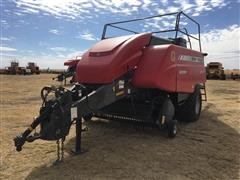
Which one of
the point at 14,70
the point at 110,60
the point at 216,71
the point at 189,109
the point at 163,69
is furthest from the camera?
the point at 14,70

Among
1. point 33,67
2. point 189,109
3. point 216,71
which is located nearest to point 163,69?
point 189,109

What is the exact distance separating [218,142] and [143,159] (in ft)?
5.95

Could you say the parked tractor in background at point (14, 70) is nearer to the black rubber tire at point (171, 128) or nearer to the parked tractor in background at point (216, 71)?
the parked tractor in background at point (216, 71)

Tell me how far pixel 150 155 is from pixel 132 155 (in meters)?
0.29

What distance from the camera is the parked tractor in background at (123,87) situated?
419 centimetres

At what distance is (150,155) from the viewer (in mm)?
4895

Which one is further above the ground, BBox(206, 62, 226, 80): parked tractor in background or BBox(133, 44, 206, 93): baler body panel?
BBox(206, 62, 226, 80): parked tractor in background

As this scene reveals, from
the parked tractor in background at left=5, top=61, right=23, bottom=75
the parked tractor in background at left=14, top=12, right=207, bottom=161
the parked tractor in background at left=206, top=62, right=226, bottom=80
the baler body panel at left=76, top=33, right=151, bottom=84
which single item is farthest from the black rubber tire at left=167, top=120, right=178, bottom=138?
the parked tractor in background at left=5, top=61, right=23, bottom=75

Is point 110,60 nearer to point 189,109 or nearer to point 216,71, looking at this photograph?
point 189,109

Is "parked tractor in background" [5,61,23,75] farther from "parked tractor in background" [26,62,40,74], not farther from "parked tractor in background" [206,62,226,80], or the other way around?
"parked tractor in background" [206,62,226,80]

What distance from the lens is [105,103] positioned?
4816 mm

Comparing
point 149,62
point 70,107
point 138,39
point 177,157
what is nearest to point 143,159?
point 177,157

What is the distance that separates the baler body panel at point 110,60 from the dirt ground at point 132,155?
122 centimetres

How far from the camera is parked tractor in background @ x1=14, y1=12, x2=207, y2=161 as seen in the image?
4.19 metres
